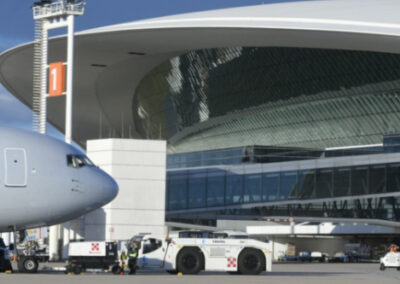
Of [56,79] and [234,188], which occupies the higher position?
[56,79]

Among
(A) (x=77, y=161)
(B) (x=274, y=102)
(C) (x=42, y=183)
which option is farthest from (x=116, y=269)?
(B) (x=274, y=102)

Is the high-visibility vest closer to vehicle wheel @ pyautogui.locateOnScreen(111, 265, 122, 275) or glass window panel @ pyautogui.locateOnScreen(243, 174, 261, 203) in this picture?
vehicle wheel @ pyautogui.locateOnScreen(111, 265, 122, 275)

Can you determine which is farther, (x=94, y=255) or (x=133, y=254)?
(x=94, y=255)

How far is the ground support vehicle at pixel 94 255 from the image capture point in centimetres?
3469

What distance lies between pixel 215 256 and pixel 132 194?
79.3ft

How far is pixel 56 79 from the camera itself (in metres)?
63.4

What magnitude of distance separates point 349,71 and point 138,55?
18.8 m

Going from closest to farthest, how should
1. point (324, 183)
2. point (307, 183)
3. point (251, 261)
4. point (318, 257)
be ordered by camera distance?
point (251, 261) < point (318, 257) < point (324, 183) < point (307, 183)

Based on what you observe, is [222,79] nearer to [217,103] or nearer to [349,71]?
[217,103]

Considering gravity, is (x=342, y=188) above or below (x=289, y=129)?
below

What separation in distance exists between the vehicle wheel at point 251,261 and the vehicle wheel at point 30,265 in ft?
25.0

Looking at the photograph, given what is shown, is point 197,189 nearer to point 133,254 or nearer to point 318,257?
point 318,257

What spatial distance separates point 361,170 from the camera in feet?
232

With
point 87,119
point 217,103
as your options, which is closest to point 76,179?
point 217,103
